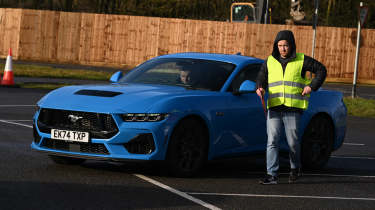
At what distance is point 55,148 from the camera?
31.3ft

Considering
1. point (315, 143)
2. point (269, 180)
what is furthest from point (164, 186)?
point (315, 143)

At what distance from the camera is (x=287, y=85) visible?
32.1ft

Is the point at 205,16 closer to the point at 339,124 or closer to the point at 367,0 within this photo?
the point at 367,0

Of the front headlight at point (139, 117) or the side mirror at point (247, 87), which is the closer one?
the front headlight at point (139, 117)

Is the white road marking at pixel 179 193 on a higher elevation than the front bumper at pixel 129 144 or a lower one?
lower

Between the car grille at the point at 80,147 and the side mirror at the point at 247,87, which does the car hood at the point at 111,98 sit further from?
the side mirror at the point at 247,87

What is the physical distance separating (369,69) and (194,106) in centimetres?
2741

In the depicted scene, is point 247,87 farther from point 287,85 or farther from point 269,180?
point 269,180

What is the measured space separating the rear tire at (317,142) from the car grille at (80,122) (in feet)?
10.5

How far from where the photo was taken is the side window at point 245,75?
34.8 ft

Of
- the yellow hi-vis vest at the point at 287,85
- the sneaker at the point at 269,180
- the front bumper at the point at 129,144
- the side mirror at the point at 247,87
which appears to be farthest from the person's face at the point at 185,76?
the sneaker at the point at 269,180

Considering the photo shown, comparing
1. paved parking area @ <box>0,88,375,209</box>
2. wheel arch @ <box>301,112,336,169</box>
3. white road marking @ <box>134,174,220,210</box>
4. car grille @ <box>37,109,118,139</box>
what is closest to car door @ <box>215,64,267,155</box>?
paved parking area @ <box>0,88,375,209</box>

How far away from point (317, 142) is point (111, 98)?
339 cm

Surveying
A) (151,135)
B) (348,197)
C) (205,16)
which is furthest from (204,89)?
(205,16)
